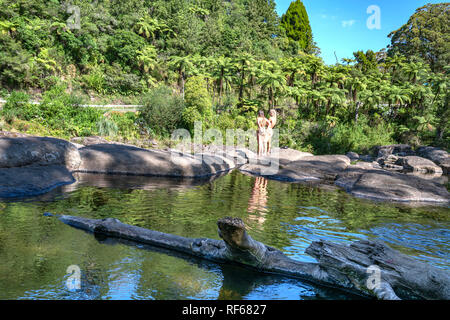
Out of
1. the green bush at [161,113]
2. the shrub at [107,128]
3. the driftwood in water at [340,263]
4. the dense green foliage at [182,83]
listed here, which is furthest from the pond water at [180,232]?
the dense green foliage at [182,83]

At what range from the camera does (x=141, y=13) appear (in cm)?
3762

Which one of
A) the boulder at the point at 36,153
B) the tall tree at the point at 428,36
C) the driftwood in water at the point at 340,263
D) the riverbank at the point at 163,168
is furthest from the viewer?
the tall tree at the point at 428,36

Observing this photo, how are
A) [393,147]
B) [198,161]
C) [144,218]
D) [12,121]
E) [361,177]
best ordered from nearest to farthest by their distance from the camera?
1. [144,218]
2. [361,177]
3. [198,161]
4. [12,121]
5. [393,147]

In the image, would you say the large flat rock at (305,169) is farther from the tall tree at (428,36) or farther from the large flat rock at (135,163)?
the tall tree at (428,36)

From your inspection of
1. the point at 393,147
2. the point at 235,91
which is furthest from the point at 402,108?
the point at 235,91

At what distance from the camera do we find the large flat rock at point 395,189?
1077cm

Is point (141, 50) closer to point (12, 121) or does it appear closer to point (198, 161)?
point (12, 121)

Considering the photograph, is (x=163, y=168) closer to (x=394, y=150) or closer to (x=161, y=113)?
(x=161, y=113)

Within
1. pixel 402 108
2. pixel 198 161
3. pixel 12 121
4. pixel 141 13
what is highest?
pixel 141 13

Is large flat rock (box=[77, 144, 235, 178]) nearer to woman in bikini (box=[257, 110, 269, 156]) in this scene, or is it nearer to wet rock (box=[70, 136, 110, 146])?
wet rock (box=[70, 136, 110, 146])

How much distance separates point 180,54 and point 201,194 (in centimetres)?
2862

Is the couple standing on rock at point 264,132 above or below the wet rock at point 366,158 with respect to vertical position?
above

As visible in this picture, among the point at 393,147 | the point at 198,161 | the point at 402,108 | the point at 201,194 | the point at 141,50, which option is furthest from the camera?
the point at 141,50

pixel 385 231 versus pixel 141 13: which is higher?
pixel 141 13
